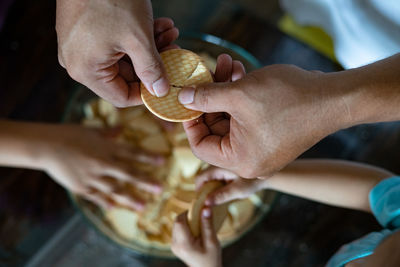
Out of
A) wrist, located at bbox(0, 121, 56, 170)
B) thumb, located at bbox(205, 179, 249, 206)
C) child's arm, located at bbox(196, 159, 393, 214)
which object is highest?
child's arm, located at bbox(196, 159, 393, 214)

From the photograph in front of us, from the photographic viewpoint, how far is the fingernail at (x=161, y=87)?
0.44 metres

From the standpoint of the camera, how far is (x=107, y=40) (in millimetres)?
426

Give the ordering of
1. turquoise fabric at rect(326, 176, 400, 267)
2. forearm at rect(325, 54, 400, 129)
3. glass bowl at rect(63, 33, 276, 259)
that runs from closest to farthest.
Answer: forearm at rect(325, 54, 400, 129), turquoise fabric at rect(326, 176, 400, 267), glass bowl at rect(63, 33, 276, 259)

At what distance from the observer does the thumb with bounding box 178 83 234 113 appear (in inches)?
16.5

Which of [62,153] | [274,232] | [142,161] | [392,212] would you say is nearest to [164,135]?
[142,161]

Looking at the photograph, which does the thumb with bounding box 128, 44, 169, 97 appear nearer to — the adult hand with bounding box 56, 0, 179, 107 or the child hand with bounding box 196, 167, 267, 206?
the adult hand with bounding box 56, 0, 179, 107

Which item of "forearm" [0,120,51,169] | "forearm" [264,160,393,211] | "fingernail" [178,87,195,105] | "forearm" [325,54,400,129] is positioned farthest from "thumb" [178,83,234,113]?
"forearm" [0,120,51,169]

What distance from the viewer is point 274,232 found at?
2.51 ft

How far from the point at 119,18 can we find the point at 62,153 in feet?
1.27

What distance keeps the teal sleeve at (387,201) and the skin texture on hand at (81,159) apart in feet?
1.30

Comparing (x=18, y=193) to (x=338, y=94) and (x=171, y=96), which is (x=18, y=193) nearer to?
(x=171, y=96)

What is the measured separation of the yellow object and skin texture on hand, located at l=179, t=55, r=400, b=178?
0.43 metres

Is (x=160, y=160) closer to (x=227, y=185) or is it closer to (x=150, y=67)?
(x=227, y=185)

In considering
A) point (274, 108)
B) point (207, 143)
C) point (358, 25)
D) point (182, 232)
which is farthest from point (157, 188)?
point (358, 25)
